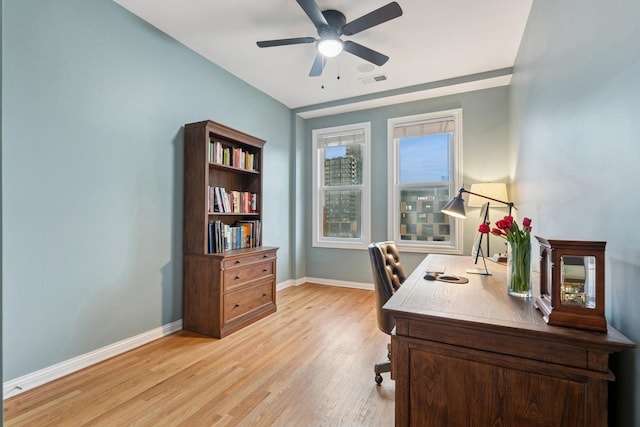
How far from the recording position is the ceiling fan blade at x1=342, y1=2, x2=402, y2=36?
2.06 m

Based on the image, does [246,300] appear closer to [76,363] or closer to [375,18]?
[76,363]

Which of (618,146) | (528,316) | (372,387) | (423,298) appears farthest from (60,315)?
(618,146)

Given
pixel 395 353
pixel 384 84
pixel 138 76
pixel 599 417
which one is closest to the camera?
pixel 599 417

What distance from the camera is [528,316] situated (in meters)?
1.13

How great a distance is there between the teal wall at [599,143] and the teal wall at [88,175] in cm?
297

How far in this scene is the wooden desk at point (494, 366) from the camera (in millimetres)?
952

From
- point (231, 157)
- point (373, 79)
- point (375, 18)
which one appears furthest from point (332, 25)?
point (231, 157)

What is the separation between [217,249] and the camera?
2.92 metres

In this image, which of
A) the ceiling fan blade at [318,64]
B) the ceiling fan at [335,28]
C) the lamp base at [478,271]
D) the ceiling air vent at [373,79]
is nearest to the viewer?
the lamp base at [478,271]

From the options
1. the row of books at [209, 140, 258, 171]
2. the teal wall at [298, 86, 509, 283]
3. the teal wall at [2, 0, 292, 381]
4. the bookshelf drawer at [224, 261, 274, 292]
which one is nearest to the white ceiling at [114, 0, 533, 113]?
the teal wall at [298, 86, 509, 283]

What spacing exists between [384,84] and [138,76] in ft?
9.05

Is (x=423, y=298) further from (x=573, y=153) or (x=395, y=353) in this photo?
(x=573, y=153)

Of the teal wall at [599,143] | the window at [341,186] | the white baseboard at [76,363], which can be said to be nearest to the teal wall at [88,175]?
the white baseboard at [76,363]

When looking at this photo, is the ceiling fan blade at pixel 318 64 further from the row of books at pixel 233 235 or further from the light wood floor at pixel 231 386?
the light wood floor at pixel 231 386
